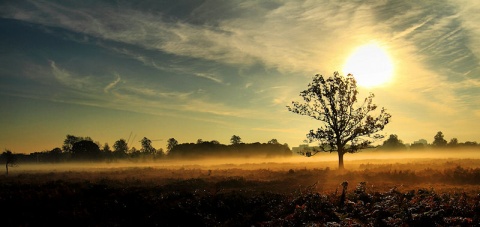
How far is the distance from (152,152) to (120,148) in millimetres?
20610

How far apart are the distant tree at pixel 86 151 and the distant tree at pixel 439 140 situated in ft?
500

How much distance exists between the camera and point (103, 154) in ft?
458

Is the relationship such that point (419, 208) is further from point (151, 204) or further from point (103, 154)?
point (103, 154)

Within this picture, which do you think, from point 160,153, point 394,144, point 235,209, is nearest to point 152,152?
point 160,153

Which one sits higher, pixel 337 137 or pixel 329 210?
pixel 337 137

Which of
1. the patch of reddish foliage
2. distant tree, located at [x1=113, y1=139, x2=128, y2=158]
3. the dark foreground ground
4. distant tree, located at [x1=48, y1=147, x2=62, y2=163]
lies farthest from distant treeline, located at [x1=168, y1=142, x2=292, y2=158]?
the patch of reddish foliage

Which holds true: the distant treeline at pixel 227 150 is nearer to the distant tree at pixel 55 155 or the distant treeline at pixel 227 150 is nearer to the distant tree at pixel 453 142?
the distant tree at pixel 55 155

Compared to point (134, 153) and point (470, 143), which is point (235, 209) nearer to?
point (134, 153)

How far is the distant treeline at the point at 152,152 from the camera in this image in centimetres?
13225

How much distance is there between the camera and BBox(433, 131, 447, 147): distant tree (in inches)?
5896

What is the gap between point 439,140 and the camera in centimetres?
15225

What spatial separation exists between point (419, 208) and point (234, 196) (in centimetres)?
1090

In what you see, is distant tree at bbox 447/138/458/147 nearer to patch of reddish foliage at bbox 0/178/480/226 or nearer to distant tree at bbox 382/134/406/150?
distant tree at bbox 382/134/406/150

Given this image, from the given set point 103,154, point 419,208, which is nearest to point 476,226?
point 419,208
